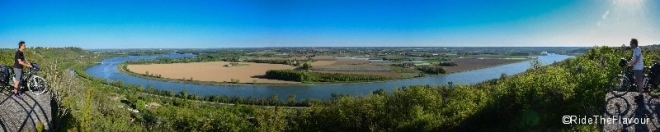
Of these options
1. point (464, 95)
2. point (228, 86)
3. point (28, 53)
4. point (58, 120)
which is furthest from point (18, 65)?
point (228, 86)

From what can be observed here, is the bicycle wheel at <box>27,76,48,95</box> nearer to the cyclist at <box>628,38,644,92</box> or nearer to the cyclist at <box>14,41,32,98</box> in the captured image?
the cyclist at <box>14,41,32,98</box>

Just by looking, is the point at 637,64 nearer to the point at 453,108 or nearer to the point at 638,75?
the point at 638,75

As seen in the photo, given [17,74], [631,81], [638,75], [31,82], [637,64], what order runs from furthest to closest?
[31,82]
[17,74]
[631,81]
[637,64]
[638,75]

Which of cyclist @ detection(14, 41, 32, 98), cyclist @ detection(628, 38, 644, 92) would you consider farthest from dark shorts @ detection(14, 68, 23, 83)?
cyclist @ detection(628, 38, 644, 92)

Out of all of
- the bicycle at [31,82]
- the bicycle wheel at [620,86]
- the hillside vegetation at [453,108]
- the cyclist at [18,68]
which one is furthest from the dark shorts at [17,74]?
the bicycle wheel at [620,86]

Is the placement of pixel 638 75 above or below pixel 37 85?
above

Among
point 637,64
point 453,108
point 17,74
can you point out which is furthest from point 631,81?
point 453,108
